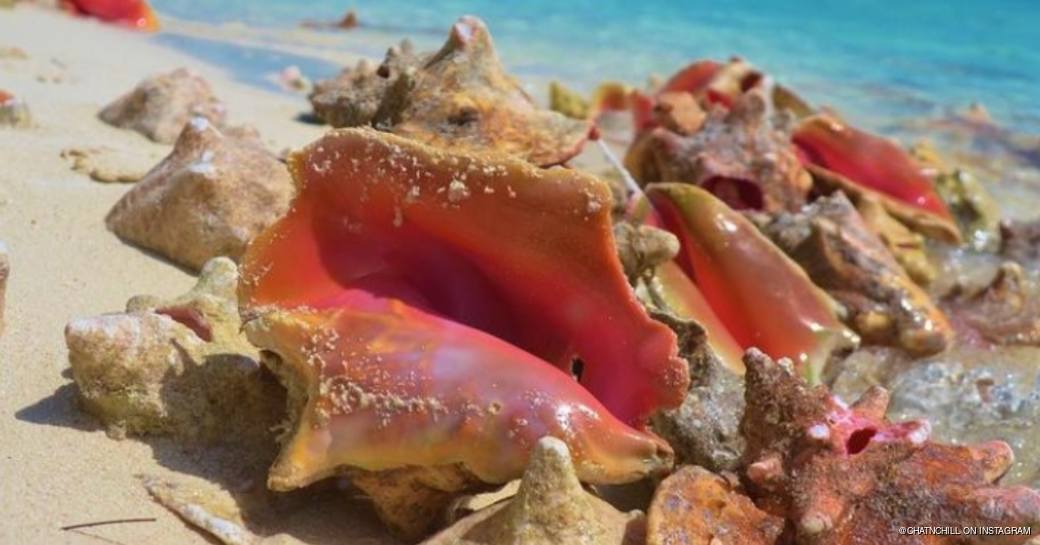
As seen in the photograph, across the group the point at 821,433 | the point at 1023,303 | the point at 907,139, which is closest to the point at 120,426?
the point at 821,433

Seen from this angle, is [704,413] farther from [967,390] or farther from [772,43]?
[772,43]

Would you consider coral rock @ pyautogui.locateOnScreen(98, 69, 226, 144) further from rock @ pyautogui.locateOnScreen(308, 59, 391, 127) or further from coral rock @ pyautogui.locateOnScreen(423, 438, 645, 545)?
coral rock @ pyautogui.locateOnScreen(423, 438, 645, 545)

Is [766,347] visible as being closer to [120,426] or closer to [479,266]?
[479,266]

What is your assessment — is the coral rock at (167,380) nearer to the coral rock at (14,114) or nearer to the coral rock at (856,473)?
the coral rock at (856,473)

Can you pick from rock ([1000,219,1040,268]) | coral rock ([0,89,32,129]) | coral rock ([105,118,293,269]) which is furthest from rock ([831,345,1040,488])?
coral rock ([0,89,32,129])

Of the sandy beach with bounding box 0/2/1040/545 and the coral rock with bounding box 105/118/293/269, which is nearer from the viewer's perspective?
the sandy beach with bounding box 0/2/1040/545

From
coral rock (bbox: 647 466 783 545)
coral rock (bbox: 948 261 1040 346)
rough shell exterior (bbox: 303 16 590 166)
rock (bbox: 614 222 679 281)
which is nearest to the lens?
coral rock (bbox: 647 466 783 545)

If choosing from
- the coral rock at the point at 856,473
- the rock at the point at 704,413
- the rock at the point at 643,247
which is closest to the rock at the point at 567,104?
the rock at the point at 643,247
